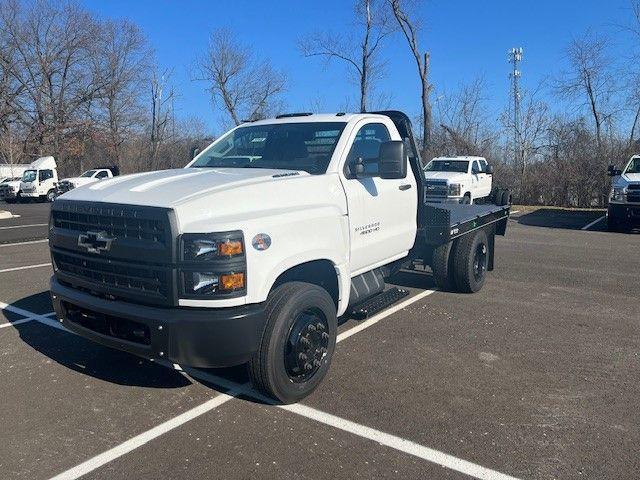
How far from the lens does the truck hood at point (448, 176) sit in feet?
56.5

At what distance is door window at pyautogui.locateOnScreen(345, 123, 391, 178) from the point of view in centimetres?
456

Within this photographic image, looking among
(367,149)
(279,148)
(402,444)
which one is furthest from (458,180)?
(402,444)

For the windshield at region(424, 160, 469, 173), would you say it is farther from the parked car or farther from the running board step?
the parked car

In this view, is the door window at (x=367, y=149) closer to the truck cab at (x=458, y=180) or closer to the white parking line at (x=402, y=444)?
the white parking line at (x=402, y=444)

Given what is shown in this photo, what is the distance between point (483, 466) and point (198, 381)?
2.27 m

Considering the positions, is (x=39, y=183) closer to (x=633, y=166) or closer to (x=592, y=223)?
(x=592, y=223)

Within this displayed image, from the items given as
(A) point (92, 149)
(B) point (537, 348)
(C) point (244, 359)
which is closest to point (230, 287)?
(C) point (244, 359)

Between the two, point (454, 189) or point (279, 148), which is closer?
point (279, 148)

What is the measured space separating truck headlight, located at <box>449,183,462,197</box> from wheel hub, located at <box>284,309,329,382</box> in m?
13.9

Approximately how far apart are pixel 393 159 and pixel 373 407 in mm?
1942

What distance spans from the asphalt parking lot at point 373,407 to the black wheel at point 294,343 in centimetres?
19

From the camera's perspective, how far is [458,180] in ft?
56.9

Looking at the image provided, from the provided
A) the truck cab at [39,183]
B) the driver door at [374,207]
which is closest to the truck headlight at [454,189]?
the driver door at [374,207]

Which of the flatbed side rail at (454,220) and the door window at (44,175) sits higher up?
the door window at (44,175)
